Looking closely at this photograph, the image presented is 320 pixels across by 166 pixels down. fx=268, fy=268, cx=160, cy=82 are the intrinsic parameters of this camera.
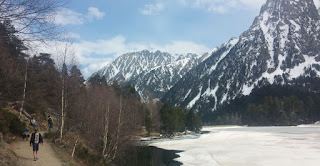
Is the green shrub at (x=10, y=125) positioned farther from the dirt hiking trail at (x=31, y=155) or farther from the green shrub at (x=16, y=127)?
the dirt hiking trail at (x=31, y=155)

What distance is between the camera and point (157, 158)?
145 ft

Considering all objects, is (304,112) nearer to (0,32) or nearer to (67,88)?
(67,88)

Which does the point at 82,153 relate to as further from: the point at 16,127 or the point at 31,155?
the point at 31,155

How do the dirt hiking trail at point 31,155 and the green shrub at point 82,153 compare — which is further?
the green shrub at point 82,153

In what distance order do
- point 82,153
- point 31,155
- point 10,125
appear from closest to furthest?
point 31,155 < point 10,125 < point 82,153

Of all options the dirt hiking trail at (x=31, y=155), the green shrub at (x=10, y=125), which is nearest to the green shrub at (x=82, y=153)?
the dirt hiking trail at (x=31, y=155)

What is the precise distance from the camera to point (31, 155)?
68.0ft

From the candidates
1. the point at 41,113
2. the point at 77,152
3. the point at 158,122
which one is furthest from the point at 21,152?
the point at 158,122

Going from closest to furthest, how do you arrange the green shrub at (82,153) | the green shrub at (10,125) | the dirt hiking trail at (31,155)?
the dirt hiking trail at (31,155) < the green shrub at (10,125) < the green shrub at (82,153)

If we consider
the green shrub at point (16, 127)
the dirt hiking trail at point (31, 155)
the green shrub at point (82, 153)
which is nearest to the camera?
the dirt hiking trail at point (31, 155)

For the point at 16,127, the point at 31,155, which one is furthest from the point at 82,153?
the point at 31,155

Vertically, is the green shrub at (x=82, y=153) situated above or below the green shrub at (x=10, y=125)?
below

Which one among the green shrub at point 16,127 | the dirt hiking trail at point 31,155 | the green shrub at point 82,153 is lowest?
the green shrub at point 82,153

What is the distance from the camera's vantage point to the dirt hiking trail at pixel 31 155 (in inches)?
736
